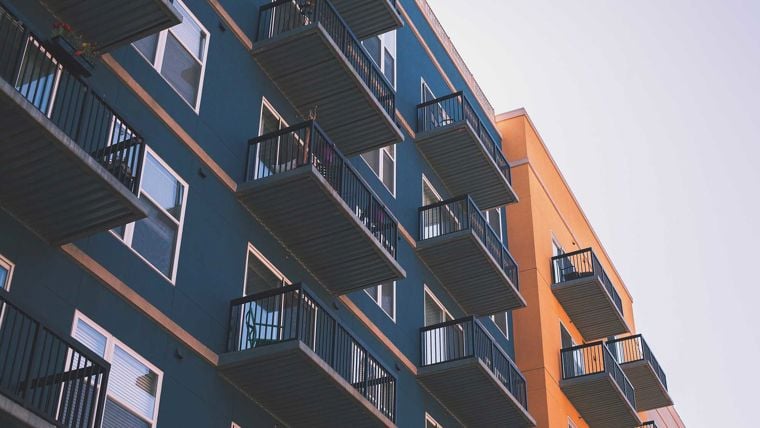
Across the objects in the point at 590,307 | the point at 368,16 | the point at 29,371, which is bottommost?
the point at 29,371

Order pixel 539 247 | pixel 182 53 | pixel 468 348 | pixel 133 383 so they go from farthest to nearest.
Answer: pixel 539 247, pixel 468 348, pixel 182 53, pixel 133 383

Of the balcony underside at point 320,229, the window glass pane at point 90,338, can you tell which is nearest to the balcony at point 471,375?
the balcony underside at point 320,229

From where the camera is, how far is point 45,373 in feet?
44.7

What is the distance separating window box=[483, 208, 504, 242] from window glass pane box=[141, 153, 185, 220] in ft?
53.3

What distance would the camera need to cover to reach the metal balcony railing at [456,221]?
2788 centimetres

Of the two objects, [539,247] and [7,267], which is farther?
[539,247]

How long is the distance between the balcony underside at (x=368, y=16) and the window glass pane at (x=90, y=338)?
12487 mm

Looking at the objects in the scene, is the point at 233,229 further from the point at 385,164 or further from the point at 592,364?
the point at 592,364

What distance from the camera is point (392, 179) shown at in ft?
89.4

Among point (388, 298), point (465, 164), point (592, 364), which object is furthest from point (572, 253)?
point (388, 298)

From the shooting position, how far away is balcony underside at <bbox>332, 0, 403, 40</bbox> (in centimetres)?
2588

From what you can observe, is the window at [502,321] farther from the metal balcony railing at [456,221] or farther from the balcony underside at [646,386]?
the balcony underside at [646,386]

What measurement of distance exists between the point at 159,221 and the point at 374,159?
9573 mm

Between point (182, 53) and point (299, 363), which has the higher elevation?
point (182, 53)
